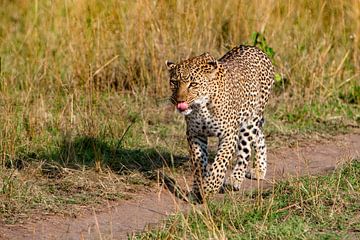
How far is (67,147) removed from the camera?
27.3 ft

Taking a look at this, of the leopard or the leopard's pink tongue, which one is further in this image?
the leopard

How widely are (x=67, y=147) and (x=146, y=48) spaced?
227 cm

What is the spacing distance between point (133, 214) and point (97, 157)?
45.6 inches

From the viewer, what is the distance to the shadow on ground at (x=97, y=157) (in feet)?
26.2

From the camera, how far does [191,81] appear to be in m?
7.10

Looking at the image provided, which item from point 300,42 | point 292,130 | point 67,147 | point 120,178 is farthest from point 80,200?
point 300,42

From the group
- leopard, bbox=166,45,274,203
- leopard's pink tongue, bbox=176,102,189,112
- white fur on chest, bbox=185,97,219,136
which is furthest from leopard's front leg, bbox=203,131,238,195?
leopard's pink tongue, bbox=176,102,189,112

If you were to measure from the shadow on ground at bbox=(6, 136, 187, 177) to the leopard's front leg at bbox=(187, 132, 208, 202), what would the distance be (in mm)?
552

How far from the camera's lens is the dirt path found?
643 centimetres

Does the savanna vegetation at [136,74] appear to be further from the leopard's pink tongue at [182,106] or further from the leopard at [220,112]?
the leopard's pink tongue at [182,106]

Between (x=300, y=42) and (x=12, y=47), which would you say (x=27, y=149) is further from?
(x=300, y=42)

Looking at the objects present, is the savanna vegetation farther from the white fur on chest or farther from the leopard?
the white fur on chest

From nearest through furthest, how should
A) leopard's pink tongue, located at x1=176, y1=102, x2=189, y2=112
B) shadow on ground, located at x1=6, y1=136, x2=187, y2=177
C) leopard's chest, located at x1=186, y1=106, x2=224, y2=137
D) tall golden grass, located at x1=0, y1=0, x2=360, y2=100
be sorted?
leopard's pink tongue, located at x1=176, y1=102, x2=189, y2=112, leopard's chest, located at x1=186, y1=106, x2=224, y2=137, shadow on ground, located at x1=6, y1=136, x2=187, y2=177, tall golden grass, located at x1=0, y1=0, x2=360, y2=100

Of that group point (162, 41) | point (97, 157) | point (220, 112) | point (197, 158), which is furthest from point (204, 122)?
point (162, 41)
